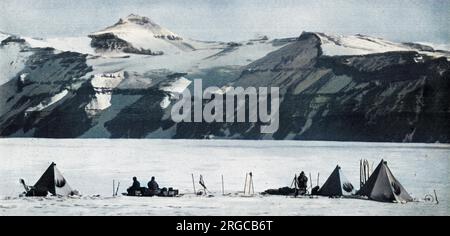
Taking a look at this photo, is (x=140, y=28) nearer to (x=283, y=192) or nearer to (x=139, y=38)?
(x=139, y=38)

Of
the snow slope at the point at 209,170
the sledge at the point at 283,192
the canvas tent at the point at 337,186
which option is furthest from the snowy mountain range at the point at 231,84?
the sledge at the point at 283,192

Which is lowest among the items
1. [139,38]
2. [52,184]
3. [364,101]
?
[52,184]

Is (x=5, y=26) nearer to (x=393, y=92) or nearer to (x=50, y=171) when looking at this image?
(x=50, y=171)

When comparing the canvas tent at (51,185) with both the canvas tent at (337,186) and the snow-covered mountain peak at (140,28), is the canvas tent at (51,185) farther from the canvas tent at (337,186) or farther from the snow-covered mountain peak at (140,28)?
the canvas tent at (337,186)

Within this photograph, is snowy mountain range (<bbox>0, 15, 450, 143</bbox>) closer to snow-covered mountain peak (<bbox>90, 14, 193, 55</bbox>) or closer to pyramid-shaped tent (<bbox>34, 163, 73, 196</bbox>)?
snow-covered mountain peak (<bbox>90, 14, 193, 55</bbox>)

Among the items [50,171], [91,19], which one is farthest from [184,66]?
[50,171]

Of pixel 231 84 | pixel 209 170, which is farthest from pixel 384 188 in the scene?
pixel 231 84

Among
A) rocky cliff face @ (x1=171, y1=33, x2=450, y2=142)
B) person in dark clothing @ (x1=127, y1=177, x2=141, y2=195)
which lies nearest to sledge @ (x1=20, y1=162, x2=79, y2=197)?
person in dark clothing @ (x1=127, y1=177, x2=141, y2=195)
